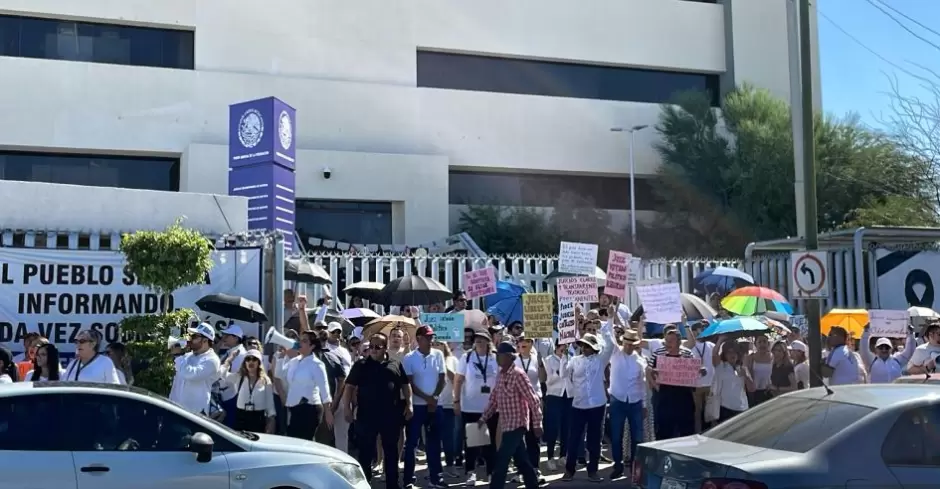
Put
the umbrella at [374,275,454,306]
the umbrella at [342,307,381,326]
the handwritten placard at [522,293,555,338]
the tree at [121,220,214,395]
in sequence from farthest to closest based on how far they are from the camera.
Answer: the umbrella at [342,307,381,326] < the umbrella at [374,275,454,306] < the handwritten placard at [522,293,555,338] < the tree at [121,220,214,395]

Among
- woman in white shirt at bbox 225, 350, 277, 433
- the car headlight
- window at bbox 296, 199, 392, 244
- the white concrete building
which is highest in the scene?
the white concrete building

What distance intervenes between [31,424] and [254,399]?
12.3 ft

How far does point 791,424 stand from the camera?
593 centimetres

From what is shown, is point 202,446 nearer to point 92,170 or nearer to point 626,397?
point 626,397

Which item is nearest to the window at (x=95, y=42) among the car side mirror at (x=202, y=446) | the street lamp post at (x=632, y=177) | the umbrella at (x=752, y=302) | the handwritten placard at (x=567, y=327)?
the street lamp post at (x=632, y=177)

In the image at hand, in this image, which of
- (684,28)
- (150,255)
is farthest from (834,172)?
(150,255)

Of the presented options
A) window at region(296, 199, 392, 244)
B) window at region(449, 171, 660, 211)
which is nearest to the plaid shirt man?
window at region(296, 199, 392, 244)

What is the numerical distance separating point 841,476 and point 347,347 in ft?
27.9

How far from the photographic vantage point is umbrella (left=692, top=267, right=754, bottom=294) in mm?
16969

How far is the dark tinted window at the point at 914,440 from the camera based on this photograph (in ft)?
18.0

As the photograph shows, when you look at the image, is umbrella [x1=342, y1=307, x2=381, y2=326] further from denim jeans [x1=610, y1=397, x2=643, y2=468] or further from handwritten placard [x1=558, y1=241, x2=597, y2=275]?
denim jeans [x1=610, y1=397, x2=643, y2=468]

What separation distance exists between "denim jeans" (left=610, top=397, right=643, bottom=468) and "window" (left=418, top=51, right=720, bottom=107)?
22.0m

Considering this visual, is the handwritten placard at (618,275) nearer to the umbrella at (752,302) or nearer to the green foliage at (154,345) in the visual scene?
the umbrella at (752,302)

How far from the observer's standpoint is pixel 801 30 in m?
12.0
